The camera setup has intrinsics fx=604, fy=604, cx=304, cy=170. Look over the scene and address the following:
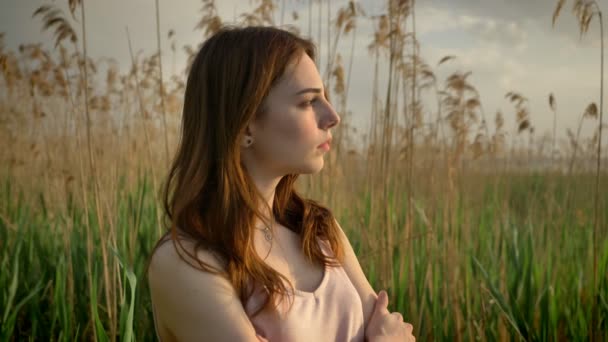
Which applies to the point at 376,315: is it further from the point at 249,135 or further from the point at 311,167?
the point at 249,135

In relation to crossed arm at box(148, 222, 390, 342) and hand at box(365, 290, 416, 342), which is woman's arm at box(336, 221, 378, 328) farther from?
crossed arm at box(148, 222, 390, 342)

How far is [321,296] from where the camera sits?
1.42m

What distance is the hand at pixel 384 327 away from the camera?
1.46m

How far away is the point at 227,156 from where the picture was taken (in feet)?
4.55

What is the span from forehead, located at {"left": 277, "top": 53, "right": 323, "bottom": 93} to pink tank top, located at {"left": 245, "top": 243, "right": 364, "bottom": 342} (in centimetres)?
45

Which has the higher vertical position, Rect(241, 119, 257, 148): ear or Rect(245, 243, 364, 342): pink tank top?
Rect(241, 119, 257, 148): ear

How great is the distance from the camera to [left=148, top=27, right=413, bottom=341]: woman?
1.27m

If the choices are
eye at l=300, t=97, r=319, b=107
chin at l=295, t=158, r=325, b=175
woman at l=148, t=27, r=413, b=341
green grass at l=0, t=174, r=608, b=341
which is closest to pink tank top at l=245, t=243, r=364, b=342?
woman at l=148, t=27, r=413, b=341

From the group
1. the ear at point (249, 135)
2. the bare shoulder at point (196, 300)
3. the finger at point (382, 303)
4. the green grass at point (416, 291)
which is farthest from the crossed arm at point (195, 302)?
the green grass at point (416, 291)

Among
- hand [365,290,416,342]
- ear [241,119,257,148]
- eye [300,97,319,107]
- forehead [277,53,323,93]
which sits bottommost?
hand [365,290,416,342]

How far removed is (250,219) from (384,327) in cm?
43

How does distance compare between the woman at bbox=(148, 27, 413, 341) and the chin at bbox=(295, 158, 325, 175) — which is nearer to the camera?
the woman at bbox=(148, 27, 413, 341)

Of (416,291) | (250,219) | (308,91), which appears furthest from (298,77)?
(416,291)

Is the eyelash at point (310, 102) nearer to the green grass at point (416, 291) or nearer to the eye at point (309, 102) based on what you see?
the eye at point (309, 102)
